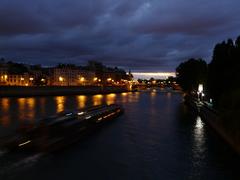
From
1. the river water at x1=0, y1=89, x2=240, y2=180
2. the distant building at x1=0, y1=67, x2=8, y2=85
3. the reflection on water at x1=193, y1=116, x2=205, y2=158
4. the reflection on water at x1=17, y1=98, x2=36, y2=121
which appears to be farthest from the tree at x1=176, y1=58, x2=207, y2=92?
the distant building at x1=0, y1=67, x2=8, y2=85

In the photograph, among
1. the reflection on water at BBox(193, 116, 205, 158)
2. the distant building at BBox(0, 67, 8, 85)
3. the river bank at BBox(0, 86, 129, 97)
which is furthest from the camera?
the distant building at BBox(0, 67, 8, 85)

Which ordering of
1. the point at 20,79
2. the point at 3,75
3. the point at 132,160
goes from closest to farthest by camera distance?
the point at 132,160
the point at 3,75
the point at 20,79

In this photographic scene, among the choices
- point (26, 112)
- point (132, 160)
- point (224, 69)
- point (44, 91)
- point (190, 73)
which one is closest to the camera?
point (132, 160)

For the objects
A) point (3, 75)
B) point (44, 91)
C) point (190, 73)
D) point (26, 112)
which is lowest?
point (26, 112)

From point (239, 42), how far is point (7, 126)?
2486 cm

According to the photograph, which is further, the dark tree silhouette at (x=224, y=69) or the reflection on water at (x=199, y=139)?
the dark tree silhouette at (x=224, y=69)

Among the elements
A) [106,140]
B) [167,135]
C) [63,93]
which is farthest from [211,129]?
[63,93]

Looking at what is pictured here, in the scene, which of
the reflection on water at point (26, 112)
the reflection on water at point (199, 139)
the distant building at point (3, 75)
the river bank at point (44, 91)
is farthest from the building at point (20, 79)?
the reflection on water at point (199, 139)

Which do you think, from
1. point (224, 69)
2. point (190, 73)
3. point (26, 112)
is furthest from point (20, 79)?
point (224, 69)

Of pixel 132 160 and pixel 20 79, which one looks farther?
pixel 20 79

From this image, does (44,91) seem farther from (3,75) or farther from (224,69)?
(224,69)

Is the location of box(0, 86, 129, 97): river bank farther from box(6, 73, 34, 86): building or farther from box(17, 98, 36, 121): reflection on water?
box(17, 98, 36, 121): reflection on water

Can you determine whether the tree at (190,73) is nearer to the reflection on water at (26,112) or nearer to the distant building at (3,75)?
the reflection on water at (26,112)

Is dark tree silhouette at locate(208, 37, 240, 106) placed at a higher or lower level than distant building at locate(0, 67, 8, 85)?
lower
